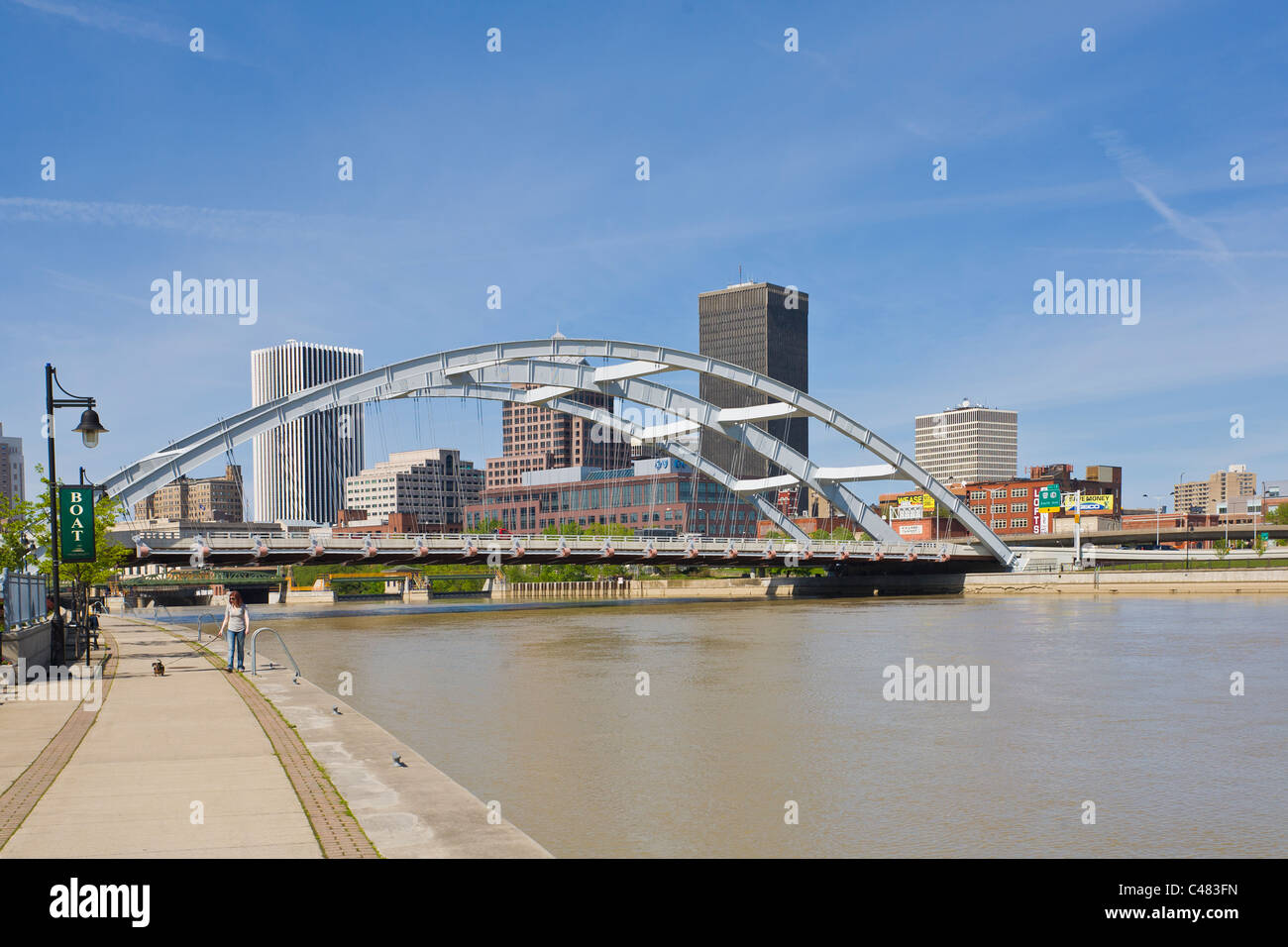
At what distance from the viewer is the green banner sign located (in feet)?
66.4

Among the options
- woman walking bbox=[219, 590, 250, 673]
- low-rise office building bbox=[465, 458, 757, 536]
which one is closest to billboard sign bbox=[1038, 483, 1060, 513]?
low-rise office building bbox=[465, 458, 757, 536]

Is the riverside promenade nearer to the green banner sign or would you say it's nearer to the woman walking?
the green banner sign

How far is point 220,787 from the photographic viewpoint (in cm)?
1001

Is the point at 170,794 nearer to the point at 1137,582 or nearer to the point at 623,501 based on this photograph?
the point at 1137,582

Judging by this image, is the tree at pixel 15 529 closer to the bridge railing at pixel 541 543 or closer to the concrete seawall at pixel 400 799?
the concrete seawall at pixel 400 799

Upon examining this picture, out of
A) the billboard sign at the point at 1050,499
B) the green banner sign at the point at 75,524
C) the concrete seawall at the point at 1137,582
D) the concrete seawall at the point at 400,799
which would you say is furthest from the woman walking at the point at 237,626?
the billboard sign at the point at 1050,499

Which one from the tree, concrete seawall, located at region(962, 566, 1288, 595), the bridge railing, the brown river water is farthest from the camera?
concrete seawall, located at region(962, 566, 1288, 595)

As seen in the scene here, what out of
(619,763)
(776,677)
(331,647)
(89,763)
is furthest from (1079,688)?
(331,647)

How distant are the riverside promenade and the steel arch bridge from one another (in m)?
43.5

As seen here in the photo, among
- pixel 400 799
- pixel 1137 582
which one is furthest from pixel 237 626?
pixel 1137 582

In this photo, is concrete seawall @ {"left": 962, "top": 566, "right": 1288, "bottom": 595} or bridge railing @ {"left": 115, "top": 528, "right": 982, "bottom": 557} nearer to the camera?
bridge railing @ {"left": 115, "top": 528, "right": 982, "bottom": 557}

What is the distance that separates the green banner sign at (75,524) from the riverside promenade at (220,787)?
3876 mm
